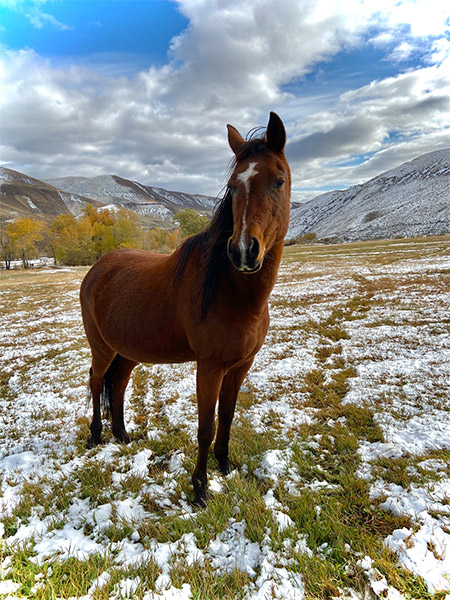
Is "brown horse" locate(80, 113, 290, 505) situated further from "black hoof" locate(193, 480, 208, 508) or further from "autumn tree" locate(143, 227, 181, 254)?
"autumn tree" locate(143, 227, 181, 254)

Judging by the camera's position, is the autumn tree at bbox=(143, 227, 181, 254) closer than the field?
No

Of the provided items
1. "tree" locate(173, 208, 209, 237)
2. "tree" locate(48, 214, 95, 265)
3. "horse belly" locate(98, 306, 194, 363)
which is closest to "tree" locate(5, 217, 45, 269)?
"tree" locate(48, 214, 95, 265)

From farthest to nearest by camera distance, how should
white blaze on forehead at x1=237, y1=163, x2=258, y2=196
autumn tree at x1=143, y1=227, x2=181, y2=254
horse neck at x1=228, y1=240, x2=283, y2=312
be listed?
autumn tree at x1=143, y1=227, x2=181, y2=254 → horse neck at x1=228, y1=240, x2=283, y2=312 → white blaze on forehead at x1=237, y1=163, x2=258, y2=196

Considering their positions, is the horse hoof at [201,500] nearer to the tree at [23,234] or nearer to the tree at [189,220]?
the tree at [189,220]

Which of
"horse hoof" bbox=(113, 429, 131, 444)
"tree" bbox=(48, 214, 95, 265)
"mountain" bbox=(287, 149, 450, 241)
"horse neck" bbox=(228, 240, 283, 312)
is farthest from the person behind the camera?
"mountain" bbox=(287, 149, 450, 241)

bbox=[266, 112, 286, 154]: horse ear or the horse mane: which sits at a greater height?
bbox=[266, 112, 286, 154]: horse ear

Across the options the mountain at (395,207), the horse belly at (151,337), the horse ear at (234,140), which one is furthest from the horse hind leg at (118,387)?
the mountain at (395,207)

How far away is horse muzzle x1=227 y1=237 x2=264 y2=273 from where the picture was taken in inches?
77.4

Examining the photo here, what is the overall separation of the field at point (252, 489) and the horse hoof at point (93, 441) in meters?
0.13

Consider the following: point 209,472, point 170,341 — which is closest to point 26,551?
point 209,472

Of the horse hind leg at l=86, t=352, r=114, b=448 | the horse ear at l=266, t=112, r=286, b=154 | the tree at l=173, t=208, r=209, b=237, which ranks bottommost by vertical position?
the horse hind leg at l=86, t=352, r=114, b=448

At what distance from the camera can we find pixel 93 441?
4.01 metres

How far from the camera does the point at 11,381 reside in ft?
20.7

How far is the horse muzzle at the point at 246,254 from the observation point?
1967 millimetres
